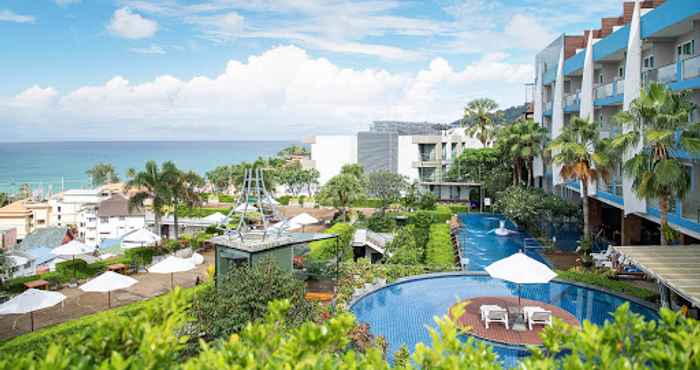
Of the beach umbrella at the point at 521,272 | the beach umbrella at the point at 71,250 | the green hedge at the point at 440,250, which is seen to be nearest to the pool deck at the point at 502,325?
the beach umbrella at the point at 521,272

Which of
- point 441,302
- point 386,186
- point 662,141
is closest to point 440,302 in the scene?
point 441,302

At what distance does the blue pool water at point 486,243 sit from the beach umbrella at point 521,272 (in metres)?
7.36

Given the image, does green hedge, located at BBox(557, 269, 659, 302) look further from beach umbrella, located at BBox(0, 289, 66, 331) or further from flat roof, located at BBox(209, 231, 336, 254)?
beach umbrella, located at BBox(0, 289, 66, 331)

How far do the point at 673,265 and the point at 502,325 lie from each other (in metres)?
5.24

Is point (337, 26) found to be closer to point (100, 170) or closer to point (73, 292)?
point (73, 292)

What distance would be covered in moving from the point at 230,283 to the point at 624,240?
22670 millimetres

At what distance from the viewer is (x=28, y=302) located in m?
17.2

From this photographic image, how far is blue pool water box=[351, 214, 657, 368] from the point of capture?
16.6m

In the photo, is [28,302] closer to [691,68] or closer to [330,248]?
[330,248]

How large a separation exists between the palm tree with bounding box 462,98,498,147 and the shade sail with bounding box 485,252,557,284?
3863 centimetres

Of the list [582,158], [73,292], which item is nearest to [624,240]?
[582,158]

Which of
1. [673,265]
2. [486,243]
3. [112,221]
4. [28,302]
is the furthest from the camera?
[112,221]

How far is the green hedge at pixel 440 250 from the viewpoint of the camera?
25.4 meters

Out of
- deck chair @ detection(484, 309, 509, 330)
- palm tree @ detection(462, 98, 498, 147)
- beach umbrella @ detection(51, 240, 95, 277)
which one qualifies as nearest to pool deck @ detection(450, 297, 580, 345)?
deck chair @ detection(484, 309, 509, 330)
